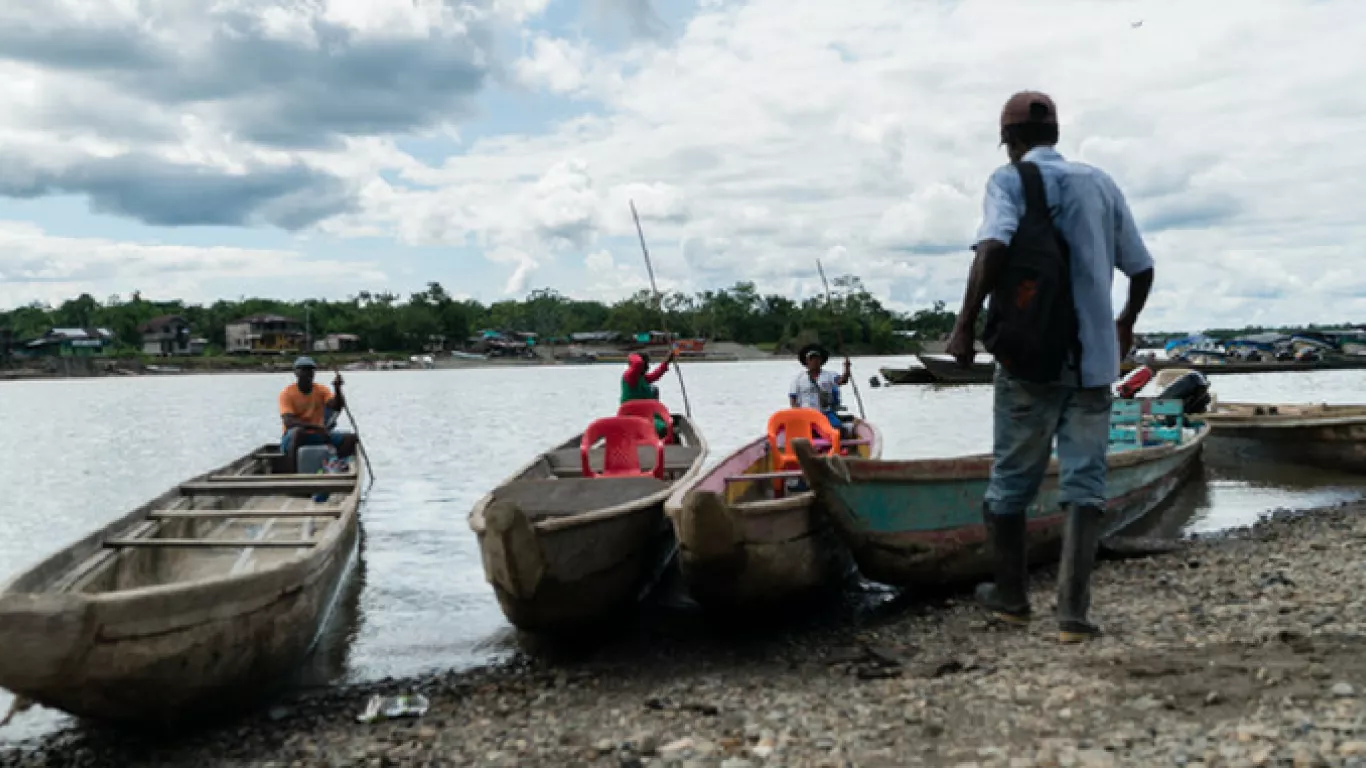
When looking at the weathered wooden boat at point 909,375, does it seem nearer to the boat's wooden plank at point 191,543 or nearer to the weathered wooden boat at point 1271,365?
the weathered wooden boat at point 1271,365

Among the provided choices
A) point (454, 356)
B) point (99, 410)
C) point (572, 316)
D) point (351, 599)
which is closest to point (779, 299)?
point (572, 316)

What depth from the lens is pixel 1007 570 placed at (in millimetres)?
5902

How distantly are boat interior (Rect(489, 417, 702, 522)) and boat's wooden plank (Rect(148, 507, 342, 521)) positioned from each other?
1.77 m

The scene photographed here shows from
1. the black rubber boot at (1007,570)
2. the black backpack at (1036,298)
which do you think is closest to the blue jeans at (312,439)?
the black rubber boot at (1007,570)

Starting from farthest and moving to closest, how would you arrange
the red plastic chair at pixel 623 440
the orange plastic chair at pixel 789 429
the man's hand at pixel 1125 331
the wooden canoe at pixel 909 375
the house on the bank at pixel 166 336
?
the house on the bank at pixel 166 336 < the wooden canoe at pixel 909 375 < the red plastic chair at pixel 623 440 < the orange plastic chair at pixel 789 429 < the man's hand at pixel 1125 331

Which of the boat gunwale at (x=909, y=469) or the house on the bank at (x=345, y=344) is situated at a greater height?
the house on the bank at (x=345, y=344)

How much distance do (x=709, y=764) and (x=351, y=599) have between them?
7450 millimetres

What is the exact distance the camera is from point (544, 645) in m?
8.15

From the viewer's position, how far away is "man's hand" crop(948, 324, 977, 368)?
5250 millimetres

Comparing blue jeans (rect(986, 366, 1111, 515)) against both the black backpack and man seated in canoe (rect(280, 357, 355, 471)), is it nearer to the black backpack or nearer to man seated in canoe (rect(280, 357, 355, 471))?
the black backpack

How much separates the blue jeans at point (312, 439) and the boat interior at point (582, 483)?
9.84ft

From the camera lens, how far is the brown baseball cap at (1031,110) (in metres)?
5.36

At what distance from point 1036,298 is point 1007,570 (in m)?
1.69

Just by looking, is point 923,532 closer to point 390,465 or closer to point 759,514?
point 759,514
